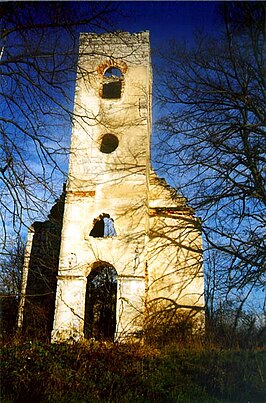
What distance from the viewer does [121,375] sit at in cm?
611

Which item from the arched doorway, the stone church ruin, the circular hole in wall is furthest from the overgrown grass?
the circular hole in wall

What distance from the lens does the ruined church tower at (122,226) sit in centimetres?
1020

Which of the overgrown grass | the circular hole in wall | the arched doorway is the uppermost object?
the circular hole in wall

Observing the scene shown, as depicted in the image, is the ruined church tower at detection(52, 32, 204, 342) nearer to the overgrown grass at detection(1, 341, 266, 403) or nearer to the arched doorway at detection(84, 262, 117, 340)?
the arched doorway at detection(84, 262, 117, 340)

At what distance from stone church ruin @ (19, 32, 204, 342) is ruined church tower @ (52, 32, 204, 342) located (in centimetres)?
3

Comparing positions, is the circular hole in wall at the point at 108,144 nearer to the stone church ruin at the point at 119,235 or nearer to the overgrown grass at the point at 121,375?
the stone church ruin at the point at 119,235

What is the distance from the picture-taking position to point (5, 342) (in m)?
7.62

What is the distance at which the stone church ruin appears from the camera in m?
10.2

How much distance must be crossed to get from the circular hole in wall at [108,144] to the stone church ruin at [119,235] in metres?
0.04

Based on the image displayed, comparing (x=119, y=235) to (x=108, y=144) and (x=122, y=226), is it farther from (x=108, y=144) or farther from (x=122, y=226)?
(x=108, y=144)

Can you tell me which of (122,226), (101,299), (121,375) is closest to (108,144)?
(122,226)

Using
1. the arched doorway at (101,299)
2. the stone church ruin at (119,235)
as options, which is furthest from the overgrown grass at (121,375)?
the arched doorway at (101,299)

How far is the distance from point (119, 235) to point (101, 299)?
3.34 meters

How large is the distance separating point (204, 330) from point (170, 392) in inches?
203
